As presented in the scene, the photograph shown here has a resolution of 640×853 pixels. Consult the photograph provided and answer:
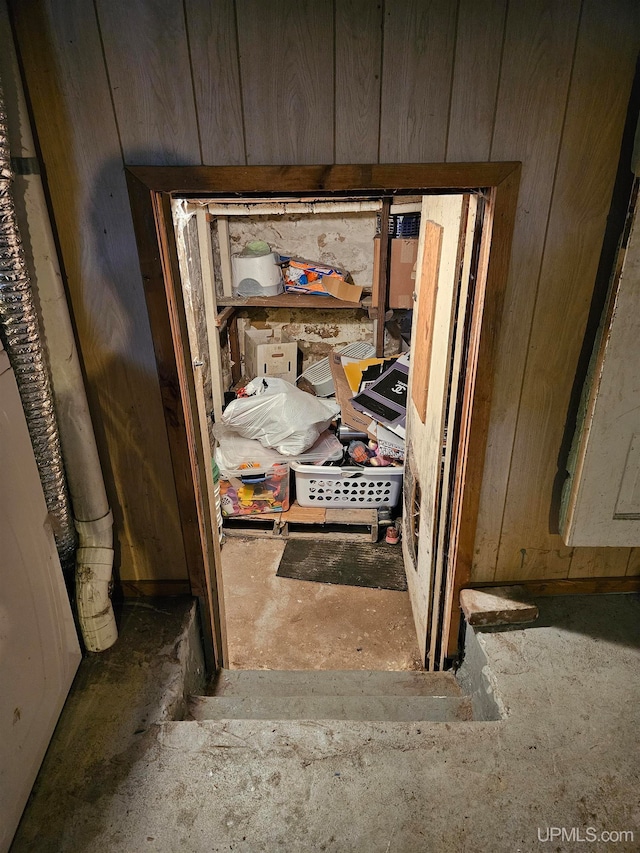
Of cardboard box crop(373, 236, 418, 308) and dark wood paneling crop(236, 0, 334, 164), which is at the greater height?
dark wood paneling crop(236, 0, 334, 164)

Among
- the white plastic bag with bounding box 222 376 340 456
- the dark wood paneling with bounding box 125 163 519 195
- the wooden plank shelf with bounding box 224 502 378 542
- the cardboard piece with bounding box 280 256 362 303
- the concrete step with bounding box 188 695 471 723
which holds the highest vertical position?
the dark wood paneling with bounding box 125 163 519 195

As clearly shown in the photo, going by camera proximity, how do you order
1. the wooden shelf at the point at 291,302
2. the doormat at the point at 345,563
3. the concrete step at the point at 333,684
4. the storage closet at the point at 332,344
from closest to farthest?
the concrete step at the point at 333,684
the storage closet at the point at 332,344
the doormat at the point at 345,563
the wooden shelf at the point at 291,302

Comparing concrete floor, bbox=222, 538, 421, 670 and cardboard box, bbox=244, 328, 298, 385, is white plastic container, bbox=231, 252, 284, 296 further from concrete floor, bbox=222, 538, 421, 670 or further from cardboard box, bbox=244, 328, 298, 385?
concrete floor, bbox=222, 538, 421, 670

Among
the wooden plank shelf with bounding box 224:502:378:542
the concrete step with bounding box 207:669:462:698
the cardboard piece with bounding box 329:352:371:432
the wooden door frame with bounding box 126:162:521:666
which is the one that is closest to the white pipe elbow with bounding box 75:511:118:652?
the wooden door frame with bounding box 126:162:521:666

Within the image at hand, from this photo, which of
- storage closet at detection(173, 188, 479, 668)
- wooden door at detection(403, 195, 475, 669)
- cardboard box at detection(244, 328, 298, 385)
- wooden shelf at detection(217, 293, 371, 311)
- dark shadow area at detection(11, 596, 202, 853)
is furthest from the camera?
cardboard box at detection(244, 328, 298, 385)

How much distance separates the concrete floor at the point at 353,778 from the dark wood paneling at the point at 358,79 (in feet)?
5.21

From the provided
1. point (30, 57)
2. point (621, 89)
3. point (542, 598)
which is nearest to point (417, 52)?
point (621, 89)

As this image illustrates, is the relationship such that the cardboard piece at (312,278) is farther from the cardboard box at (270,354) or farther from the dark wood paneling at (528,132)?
the dark wood paneling at (528,132)

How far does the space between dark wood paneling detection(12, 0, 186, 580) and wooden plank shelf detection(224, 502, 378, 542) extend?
1.49 m

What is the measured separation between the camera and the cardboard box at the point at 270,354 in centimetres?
402

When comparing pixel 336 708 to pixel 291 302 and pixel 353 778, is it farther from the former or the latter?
pixel 291 302

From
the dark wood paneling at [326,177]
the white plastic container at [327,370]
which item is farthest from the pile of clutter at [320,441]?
the dark wood paneling at [326,177]

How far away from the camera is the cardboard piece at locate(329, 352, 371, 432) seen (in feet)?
10.9

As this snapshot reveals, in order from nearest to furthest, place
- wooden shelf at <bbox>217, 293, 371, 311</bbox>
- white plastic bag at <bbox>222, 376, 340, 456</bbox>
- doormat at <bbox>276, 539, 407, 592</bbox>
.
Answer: doormat at <bbox>276, 539, 407, 592</bbox>
white plastic bag at <bbox>222, 376, 340, 456</bbox>
wooden shelf at <bbox>217, 293, 371, 311</bbox>
